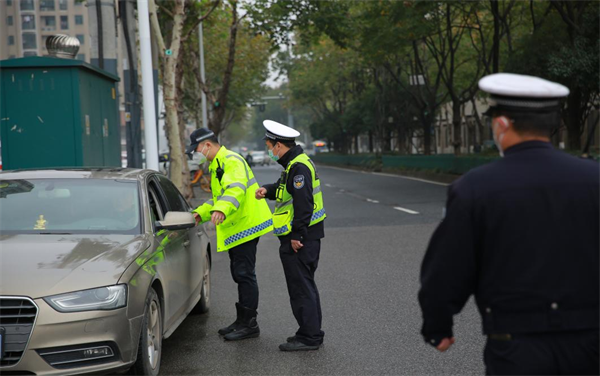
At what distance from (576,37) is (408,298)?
1710 cm

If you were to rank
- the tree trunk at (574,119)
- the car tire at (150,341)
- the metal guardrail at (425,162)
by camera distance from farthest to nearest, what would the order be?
1. the metal guardrail at (425,162)
2. the tree trunk at (574,119)
3. the car tire at (150,341)

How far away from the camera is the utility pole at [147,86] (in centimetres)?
1364

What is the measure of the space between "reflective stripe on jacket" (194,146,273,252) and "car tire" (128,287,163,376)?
1.18 m

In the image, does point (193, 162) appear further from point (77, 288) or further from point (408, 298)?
point (77, 288)

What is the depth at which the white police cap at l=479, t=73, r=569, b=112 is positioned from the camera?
2783 millimetres

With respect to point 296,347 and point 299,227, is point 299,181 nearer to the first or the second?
point 299,227

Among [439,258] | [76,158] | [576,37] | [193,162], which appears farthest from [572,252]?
[193,162]

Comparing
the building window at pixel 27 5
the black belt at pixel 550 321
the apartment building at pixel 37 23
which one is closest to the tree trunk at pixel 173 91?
the black belt at pixel 550 321

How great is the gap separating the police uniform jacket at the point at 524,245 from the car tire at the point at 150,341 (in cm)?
274

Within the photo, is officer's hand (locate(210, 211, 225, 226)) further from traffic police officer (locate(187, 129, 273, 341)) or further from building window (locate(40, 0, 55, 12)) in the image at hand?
building window (locate(40, 0, 55, 12))

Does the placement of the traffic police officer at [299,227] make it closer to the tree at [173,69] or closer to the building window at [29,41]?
the tree at [173,69]

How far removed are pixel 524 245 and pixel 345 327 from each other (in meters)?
4.36

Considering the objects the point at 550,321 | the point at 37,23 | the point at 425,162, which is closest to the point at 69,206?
the point at 550,321

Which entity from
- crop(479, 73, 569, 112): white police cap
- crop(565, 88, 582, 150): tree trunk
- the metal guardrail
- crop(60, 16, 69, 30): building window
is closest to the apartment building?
crop(60, 16, 69, 30): building window
